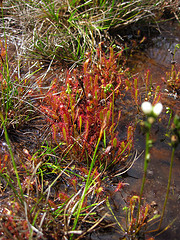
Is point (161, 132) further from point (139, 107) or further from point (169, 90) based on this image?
point (169, 90)

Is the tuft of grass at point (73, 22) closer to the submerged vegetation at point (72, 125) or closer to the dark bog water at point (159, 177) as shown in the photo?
the submerged vegetation at point (72, 125)

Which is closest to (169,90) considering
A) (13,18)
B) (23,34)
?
(23,34)

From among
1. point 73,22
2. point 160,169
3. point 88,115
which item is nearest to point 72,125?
point 88,115

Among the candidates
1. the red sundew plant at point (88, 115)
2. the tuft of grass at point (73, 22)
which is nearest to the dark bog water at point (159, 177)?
the red sundew plant at point (88, 115)

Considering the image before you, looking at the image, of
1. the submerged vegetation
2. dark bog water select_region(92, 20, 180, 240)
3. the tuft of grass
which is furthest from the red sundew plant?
the tuft of grass

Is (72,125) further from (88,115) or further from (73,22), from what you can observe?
(73,22)

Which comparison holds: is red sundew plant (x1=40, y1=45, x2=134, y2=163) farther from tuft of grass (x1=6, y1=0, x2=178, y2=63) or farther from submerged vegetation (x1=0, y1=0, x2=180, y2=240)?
tuft of grass (x1=6, y1=0, x2=178, y2=63)

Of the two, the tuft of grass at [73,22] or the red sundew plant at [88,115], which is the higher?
the tuft of grass at [73,22]
